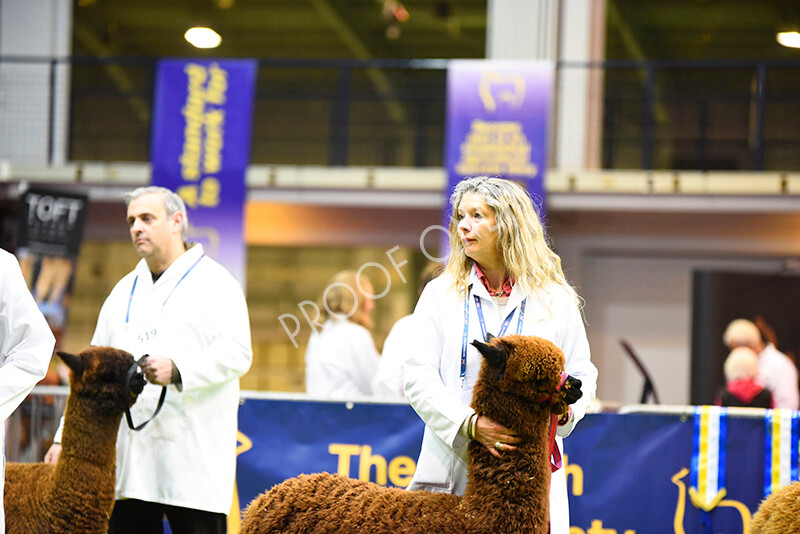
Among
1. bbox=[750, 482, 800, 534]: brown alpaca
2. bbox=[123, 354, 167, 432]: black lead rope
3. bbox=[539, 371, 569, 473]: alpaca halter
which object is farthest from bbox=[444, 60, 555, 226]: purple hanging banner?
bbox=[539, 371, 569, 473]: alpaca halter

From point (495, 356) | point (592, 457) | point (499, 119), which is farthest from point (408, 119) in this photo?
point (495, 356)

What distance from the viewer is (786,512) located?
377 cm

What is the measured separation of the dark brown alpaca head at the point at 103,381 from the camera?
3795mm

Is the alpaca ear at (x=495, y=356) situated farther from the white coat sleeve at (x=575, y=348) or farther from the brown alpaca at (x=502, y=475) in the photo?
the white coat sleeve at (x=575, y=348)

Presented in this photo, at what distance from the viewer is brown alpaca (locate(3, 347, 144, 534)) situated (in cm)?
366

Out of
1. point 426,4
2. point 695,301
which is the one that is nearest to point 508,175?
point 695,301

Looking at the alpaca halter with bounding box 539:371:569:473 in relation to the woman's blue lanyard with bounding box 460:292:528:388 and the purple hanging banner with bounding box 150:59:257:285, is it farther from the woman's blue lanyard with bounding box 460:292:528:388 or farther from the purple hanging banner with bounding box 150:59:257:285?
the purple hanging banner with bounding box 150:59:257:285

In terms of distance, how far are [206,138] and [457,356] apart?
8285 mm

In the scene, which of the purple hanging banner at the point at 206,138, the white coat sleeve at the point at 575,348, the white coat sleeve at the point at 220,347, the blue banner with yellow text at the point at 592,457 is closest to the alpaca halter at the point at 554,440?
the white coat sleeve at the point at 575,348

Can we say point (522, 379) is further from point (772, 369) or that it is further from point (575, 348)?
point (772, 369)

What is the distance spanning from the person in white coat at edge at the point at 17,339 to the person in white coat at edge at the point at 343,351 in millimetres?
3050

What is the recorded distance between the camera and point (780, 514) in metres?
3.79

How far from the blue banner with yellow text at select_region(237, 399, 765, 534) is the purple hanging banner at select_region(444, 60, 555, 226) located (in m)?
5.68

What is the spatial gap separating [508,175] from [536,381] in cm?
831
